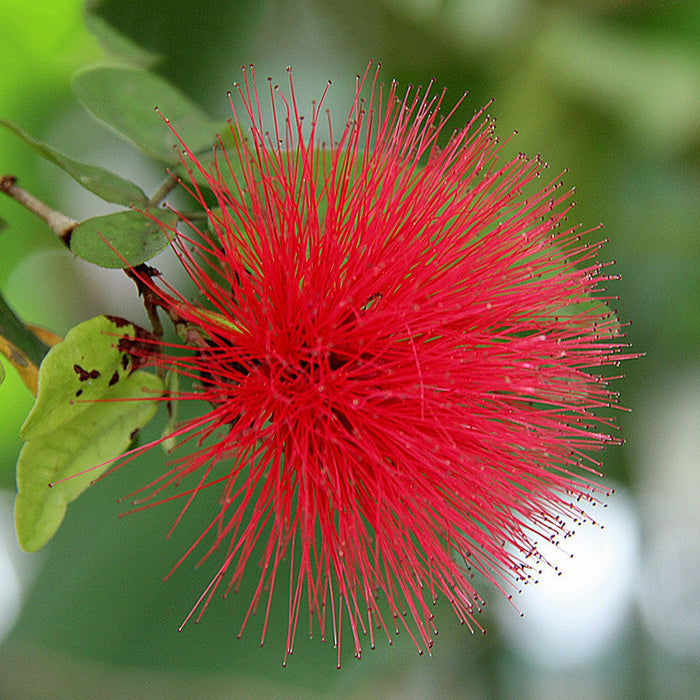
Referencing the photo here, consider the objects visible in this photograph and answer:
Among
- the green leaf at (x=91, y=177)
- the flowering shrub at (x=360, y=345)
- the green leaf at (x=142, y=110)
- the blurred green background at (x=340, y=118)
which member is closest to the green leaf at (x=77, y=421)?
the flowering shrub at (x=360, y=345)

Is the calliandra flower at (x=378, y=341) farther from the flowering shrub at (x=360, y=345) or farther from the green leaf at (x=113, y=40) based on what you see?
the green leaf at (x=113, y=40)

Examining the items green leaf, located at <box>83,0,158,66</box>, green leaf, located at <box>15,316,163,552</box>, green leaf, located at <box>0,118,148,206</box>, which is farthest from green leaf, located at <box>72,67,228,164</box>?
green leaf, located at <box>83,0,158,66</box>

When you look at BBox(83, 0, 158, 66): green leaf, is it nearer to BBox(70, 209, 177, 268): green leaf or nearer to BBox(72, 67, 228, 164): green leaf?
BBox(72, 67, 228, 164): green leaf

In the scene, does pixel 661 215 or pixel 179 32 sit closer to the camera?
pixel 179 32

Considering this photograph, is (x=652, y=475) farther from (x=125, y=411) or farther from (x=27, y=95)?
(x=27, y=95)

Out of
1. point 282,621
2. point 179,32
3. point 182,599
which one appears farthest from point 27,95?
point 282,621

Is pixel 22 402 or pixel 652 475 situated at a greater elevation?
pixel 652 475

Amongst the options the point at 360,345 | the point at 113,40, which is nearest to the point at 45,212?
the point at 360,345
